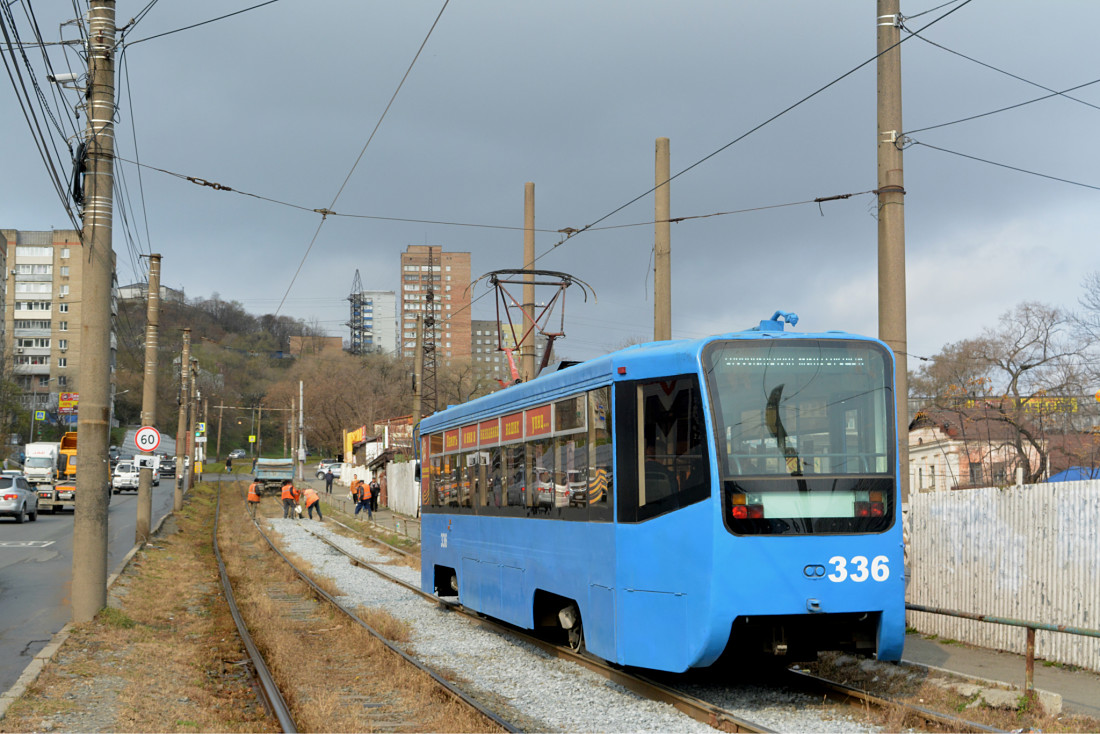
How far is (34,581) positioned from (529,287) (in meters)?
10.5

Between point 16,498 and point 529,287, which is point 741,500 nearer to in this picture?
point 529,287

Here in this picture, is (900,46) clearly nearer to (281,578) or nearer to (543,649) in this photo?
(543,649)

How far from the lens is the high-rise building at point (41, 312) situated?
120000mm

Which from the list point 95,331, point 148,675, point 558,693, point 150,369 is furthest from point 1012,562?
point 150,369

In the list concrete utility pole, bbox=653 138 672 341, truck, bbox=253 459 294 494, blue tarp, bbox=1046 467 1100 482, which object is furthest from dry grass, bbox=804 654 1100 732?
truck, bbox=253 459 294 494

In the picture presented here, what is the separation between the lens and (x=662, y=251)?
16203 mm

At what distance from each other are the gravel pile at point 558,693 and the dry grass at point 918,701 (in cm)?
33

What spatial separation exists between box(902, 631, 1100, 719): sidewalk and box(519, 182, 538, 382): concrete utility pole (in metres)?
9.30

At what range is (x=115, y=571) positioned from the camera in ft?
65.9

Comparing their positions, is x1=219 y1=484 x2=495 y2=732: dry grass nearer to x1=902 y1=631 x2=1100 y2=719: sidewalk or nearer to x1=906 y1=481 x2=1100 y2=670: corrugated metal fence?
x1=902 y1=631 x2=1100 y2=719: sidewalk

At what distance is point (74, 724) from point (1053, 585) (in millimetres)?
8600

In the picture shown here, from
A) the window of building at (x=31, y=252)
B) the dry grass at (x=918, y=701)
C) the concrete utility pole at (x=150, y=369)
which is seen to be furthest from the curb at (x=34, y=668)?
the window of building at (x=31, y=252)

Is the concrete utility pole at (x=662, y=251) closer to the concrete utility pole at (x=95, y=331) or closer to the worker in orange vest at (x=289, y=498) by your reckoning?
the concrete utility pole at (x=95, y=331)

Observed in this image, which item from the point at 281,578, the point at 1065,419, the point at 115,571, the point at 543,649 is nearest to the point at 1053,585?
the point at 543,649
